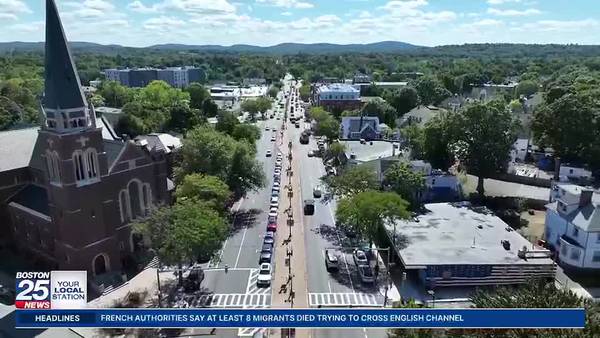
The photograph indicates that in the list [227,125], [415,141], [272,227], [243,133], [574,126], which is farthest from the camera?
[227,125]

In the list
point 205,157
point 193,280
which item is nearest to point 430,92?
point 205,157

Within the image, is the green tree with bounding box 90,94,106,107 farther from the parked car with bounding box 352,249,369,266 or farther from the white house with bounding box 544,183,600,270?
the white house with bounding box 544,183,600,270

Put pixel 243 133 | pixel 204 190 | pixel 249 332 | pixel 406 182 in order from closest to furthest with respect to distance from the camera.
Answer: pixel 249 332, pixel 204 190, pixel 406 182, pixel 243 133

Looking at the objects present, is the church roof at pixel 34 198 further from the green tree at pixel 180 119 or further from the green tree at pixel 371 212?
the green tree at pixel 180 119

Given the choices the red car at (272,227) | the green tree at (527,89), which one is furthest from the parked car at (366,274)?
the green tree at (527,89)

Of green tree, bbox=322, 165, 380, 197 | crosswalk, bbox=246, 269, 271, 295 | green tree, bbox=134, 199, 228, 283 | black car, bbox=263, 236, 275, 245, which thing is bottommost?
crosswalk, bbox=246, 269, 271, 295

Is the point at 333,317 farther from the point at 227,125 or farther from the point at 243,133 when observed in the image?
the point at 227,125

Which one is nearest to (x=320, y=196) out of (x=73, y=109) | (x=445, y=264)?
(x=445, y=264)

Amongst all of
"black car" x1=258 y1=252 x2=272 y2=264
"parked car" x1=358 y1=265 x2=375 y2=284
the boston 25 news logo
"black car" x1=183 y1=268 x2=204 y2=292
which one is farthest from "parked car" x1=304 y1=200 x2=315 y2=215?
the boston 25 news logo
